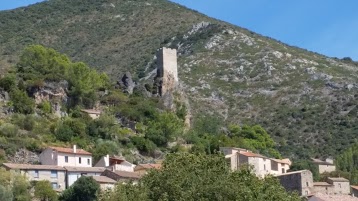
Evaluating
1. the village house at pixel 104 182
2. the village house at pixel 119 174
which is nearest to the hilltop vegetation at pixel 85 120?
the village house at pixel 119 174

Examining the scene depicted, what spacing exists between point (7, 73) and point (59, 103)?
6.83 m

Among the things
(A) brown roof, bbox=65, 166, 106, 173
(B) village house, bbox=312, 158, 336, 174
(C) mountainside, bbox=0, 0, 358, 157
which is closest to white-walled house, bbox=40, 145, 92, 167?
(A) brown roof, bbox=65, 166, 106, 173

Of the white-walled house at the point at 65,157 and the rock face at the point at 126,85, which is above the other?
the rock face at the point at 126,85

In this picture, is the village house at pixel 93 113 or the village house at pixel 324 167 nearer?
the village house at pixel 93 113

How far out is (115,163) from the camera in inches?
2795

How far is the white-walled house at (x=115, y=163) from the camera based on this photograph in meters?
69.6

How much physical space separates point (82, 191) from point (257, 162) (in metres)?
22.1

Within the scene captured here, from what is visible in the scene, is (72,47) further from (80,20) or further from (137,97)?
(137,97)

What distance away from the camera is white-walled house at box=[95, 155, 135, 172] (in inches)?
2741

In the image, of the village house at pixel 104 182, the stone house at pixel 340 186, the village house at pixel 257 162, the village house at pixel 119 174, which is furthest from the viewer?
the village house at pixel 257 162

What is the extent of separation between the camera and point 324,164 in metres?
87.4

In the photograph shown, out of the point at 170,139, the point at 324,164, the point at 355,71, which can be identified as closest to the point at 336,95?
the point at 355,71

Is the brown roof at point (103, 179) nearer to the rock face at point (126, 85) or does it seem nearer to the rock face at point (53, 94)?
the rock face at point (53, 94)

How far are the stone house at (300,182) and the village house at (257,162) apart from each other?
123 inches
